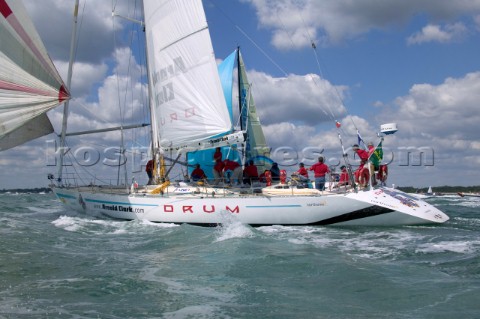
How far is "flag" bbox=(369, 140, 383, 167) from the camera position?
14078 mm

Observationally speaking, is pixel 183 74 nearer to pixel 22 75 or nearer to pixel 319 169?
pixel 22 75

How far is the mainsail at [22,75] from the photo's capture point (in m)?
11.9

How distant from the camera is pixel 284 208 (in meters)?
13.2

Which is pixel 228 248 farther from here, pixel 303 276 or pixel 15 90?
pixel 15 90

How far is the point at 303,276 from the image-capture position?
7.32 m

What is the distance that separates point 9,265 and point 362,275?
19.8ft

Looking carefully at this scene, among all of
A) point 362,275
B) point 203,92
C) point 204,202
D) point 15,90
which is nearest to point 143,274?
point 362,275

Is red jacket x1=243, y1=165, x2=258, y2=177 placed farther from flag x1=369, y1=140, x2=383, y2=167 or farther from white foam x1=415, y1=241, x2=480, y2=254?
white foam x1=415, y1=241, x2=480, y2=254

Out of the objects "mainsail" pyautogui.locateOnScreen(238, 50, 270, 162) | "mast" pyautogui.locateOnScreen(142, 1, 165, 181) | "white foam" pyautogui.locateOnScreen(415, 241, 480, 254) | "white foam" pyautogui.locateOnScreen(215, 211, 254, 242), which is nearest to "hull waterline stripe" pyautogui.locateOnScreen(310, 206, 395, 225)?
"white foam" pyautogui.locateOnScreen(215, 211, 254, 242)

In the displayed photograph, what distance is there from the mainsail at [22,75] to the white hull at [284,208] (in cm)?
402

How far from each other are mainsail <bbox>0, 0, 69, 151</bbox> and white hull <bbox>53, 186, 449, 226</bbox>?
13.2 feet

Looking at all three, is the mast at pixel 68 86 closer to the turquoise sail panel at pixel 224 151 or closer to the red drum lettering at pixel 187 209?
the turquoise sail panel at pixel 224 151

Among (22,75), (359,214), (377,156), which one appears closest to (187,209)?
(359,214)

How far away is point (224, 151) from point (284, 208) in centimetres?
696
